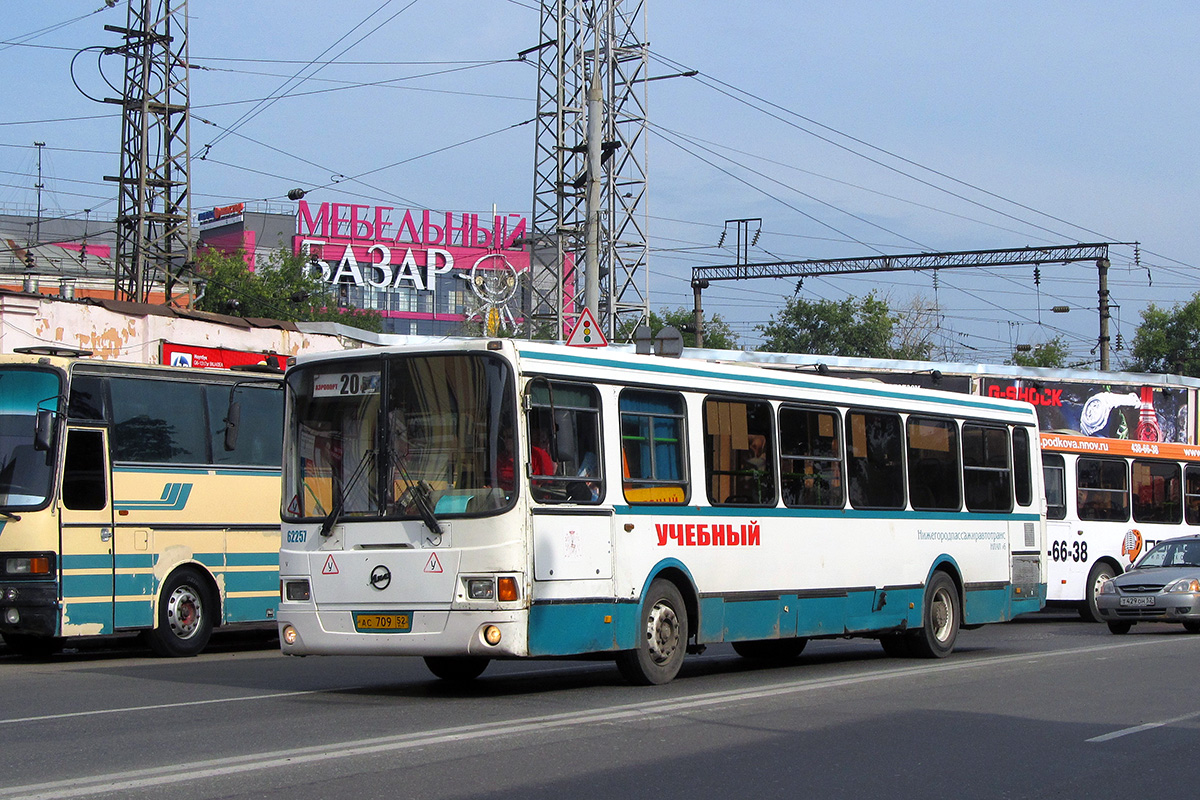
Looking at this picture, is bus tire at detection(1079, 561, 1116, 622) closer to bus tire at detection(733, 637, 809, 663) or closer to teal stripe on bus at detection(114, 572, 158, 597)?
bus tire at detection(733, 637, 809, 663)

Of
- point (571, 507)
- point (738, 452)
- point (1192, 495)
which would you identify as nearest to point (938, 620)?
point (738, 452)

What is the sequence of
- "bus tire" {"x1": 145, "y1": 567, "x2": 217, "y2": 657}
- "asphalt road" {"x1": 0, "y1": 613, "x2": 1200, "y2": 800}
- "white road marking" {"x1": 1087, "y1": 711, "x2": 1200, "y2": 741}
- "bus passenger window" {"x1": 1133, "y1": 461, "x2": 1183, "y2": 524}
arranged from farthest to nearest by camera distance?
"bus passenger window" {"x1": 1133, "y1": 461, "x2": 1183, "y2": 524} → "bus tire" {"x1": 145, "y1": 567, "x2": 217, "y2": 657} → "white road marking" {"x1": 1087, "y1": 711, "x2": 1200, "y2": 741} → "asphalt road" {"x1": 0, "y1": 613, "x2": 1200, "y2": 800}

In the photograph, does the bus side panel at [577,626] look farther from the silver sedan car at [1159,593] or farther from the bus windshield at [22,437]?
the silver sedan car at [1159,593]

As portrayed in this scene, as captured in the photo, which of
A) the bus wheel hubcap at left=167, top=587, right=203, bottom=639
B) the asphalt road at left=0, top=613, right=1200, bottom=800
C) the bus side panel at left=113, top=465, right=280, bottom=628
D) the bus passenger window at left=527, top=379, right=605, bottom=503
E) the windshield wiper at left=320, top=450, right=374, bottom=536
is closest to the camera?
the asphalt road at left=0, top=613, right=1200, bottom=800

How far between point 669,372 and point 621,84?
24088mm

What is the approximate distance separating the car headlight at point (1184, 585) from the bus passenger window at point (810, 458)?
904cm

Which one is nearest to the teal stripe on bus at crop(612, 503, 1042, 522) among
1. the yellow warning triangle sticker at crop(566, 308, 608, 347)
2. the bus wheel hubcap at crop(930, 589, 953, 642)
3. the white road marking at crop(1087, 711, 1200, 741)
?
the bus wheel hubcap at crop(930, 589, 953, 642)

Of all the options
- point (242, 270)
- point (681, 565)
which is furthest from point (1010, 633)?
point (242, 270)

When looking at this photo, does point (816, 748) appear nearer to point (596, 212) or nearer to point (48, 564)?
point (48, 564)

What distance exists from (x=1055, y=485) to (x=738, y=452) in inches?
513

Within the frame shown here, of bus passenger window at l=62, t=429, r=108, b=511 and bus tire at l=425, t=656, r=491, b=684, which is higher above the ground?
bus passenger window at l=62, t=429, r=108, b=511

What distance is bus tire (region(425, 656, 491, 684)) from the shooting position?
39.5 feet

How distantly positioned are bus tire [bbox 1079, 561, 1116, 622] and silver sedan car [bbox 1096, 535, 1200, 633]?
241 cm

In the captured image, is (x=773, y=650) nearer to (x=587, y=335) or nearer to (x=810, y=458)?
(x=810, y=458)
